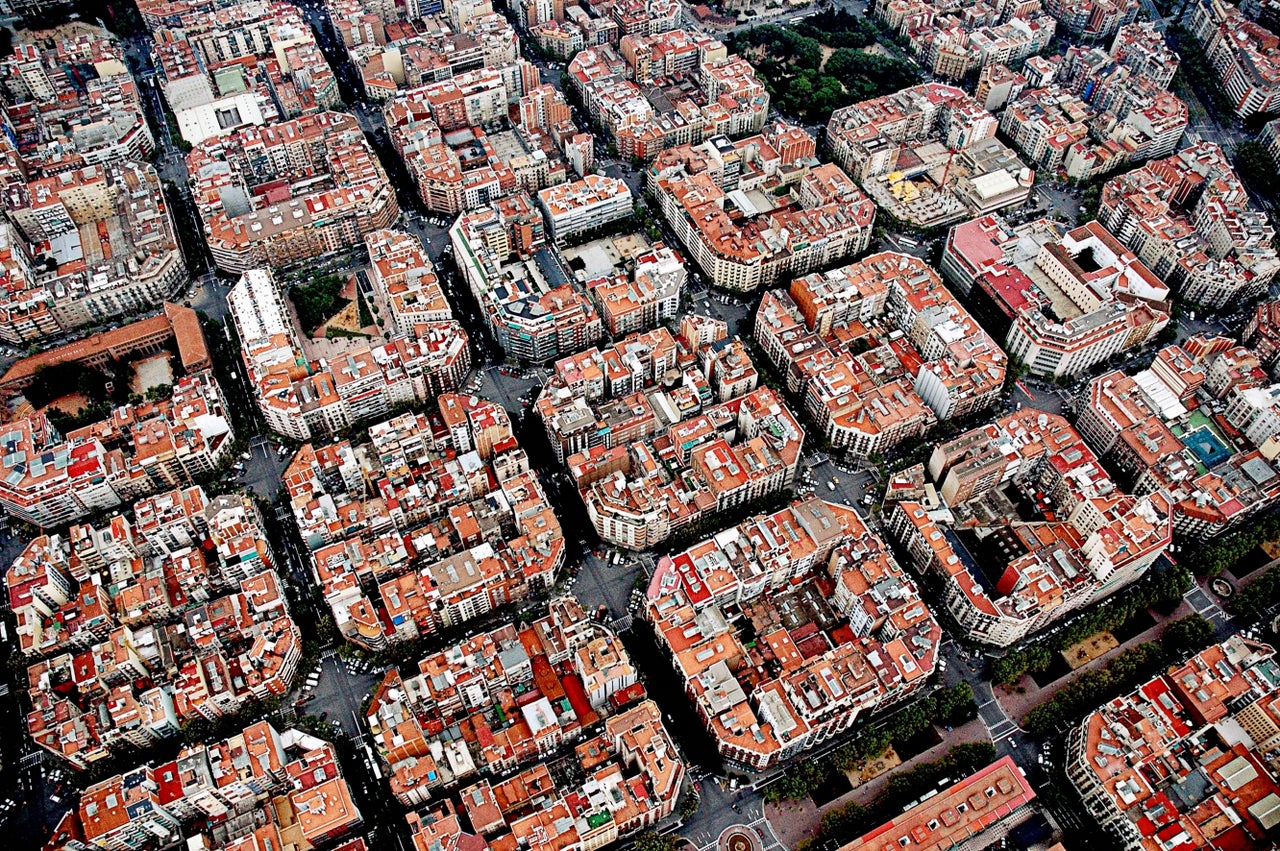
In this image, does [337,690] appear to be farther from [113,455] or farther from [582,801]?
[113,455]

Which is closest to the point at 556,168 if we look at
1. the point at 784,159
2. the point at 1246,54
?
the point at 784,159

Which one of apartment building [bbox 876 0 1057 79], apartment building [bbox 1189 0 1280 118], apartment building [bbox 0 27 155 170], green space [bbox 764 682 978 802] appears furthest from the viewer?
apartment building [bbox 876 0 1057 79]

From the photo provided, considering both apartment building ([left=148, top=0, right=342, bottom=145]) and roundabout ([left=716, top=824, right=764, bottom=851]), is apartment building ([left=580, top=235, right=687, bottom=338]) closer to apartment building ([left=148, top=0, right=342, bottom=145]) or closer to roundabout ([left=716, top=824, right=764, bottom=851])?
roundabout ([left=716, top=824, right=764, bottom=851])

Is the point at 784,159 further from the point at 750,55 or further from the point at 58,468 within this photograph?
the point at 58,468

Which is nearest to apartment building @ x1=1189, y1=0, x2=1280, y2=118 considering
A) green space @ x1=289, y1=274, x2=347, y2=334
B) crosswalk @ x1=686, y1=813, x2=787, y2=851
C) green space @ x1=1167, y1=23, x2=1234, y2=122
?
green space @ x1=1167, y1=23, x2=1234, y2=122

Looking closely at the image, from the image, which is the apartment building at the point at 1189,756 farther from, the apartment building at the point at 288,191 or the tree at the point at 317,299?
the apartment building at the point at 288,191

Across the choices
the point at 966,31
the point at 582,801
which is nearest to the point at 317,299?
the point at 582,801
